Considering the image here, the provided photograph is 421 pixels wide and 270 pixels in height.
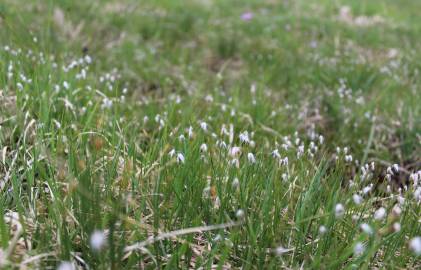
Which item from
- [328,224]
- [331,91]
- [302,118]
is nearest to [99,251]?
[328,224]

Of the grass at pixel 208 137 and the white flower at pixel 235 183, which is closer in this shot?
the grass at pixel 208 137

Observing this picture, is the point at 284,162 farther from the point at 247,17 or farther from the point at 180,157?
the point at 247,17

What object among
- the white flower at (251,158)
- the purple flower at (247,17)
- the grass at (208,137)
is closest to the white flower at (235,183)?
the grass at (208,137)

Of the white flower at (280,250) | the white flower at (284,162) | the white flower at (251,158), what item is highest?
the white flower at (251,158)

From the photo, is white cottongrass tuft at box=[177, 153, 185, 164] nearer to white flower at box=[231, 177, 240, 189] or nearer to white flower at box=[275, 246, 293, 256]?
white flower at box=[231, 177, 240, 189]

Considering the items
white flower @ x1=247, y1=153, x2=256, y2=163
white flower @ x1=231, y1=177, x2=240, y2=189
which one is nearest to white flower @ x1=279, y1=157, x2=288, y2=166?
white flower @ x1=247, y1=153, x2=256, y2=163

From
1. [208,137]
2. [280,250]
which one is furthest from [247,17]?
[280,250]

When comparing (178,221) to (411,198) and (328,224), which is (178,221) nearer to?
(328,224)

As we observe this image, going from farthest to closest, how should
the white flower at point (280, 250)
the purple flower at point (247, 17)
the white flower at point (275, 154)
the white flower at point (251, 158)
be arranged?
the purple flower at point (247, 17) → the white flower at point (275, 154) → the white flower at point (251, 158) → the white flower at point (280, 250)

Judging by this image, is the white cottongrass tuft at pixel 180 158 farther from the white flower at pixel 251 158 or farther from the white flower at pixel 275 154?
the white flower at pixel 275 154
